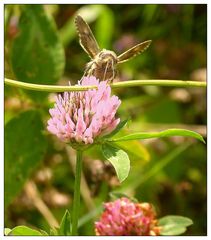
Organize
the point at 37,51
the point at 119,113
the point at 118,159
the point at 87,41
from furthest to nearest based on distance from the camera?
the point at 119,113
the point at 37,51
the point at 87,41
the point at 118,159

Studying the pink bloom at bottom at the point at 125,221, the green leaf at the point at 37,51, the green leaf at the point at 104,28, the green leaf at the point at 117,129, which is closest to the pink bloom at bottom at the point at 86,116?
the green leaf at the point at 117,129

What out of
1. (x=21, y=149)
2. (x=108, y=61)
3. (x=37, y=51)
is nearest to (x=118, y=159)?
(x=108, y=61)

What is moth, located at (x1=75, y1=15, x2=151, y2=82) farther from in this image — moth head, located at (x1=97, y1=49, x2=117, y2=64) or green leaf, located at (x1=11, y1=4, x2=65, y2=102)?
green leaf, located at (x1=11, y1=4, x2=65, y2=102)

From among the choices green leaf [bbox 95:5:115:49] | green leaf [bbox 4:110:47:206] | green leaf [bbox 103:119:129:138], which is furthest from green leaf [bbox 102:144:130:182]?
green leaf [bbox 95:5:115:49]

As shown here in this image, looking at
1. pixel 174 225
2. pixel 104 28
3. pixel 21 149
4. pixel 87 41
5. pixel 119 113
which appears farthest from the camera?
pixel 104 28

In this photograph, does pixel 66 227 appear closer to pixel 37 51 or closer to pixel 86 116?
pixel 86 116

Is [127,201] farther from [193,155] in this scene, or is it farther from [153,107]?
[153,107]
